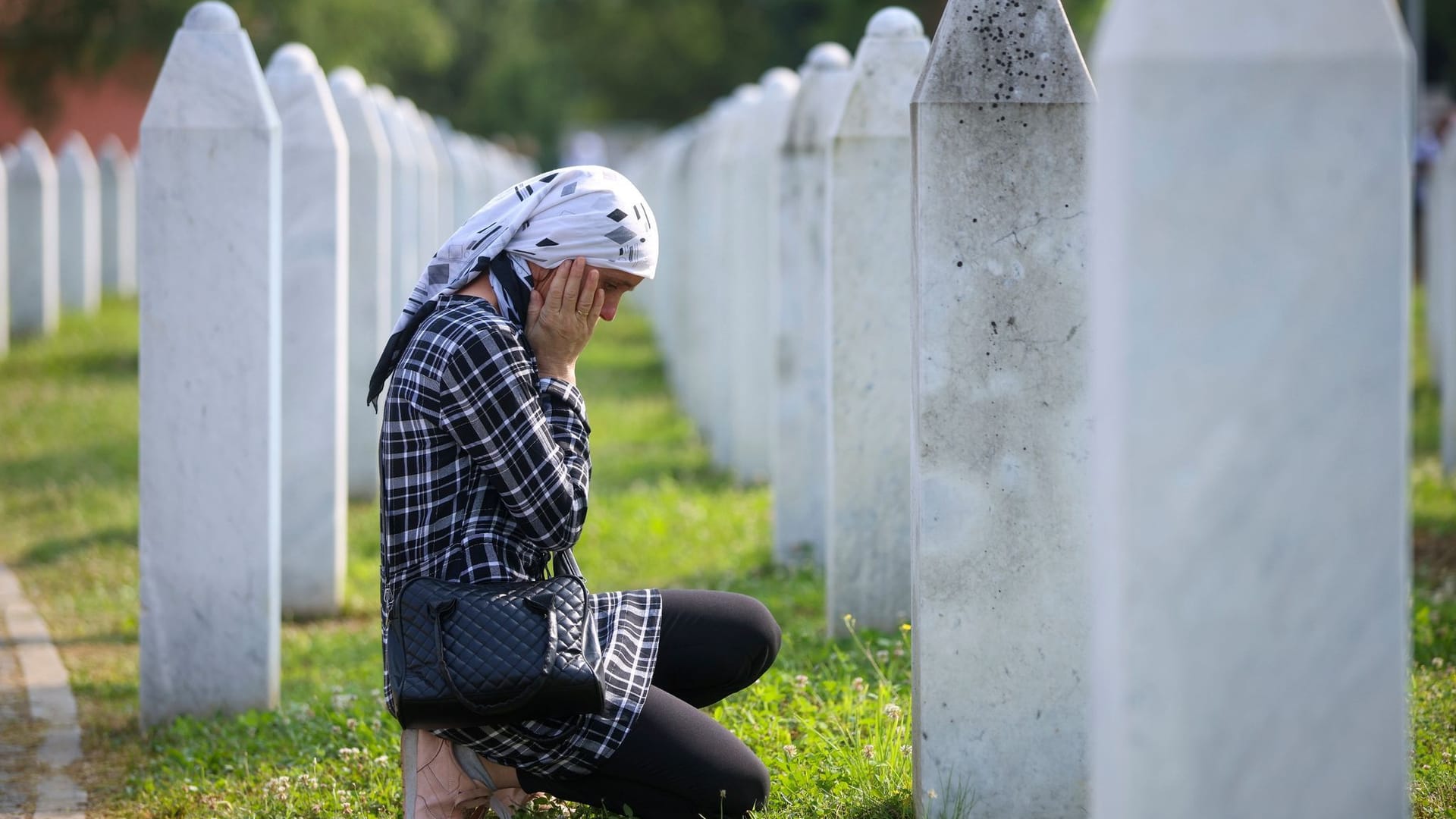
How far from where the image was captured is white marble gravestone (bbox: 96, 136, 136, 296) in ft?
67.2

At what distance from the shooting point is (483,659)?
343 centimetres

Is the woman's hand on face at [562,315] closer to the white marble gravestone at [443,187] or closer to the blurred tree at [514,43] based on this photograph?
the white marble gravestone at [443,187]

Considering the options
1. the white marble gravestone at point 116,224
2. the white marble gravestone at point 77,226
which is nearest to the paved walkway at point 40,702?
the white marble gravestone at point 77,226

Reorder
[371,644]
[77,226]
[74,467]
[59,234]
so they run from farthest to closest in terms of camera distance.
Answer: [59,234]
[77,226]
[74,467]
[371,644]

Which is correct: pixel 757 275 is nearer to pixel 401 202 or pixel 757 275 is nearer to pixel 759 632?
pixel 401 202

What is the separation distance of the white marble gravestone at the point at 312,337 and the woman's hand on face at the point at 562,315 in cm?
368

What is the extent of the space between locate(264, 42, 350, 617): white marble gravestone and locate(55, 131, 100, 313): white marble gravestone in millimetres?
11763

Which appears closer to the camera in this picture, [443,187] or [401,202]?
[401,202]

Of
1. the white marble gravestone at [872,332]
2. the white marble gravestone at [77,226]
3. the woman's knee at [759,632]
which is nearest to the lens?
the woman's knee at [759,632]

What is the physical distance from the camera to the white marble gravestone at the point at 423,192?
40.1 ft

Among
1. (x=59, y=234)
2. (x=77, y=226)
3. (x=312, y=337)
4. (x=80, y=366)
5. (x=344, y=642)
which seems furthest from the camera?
(x=59, y=234)

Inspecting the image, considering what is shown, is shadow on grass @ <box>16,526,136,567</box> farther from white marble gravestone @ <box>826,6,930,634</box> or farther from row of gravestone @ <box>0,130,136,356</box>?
row of gravestone @ <box>0,130,136,356</box>

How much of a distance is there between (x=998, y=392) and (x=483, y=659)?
134 centimetres

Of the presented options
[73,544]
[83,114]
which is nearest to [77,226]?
[73,544]
